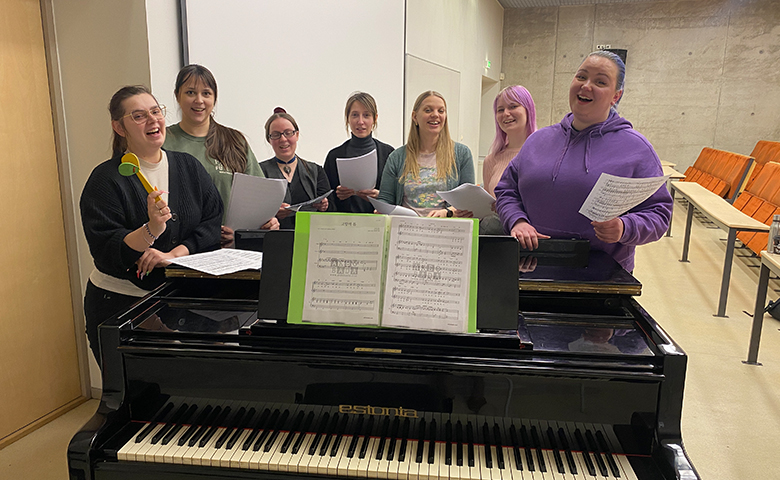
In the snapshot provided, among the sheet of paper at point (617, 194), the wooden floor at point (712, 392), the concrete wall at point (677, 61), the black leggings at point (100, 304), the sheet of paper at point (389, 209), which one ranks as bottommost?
the wooden floor at point (712, 392)

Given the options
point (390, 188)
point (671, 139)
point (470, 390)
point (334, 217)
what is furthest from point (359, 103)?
point (671, 139)

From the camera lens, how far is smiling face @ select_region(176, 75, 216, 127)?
2.47 metres

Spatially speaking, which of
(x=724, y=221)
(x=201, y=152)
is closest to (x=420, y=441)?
(x=201, y=152)

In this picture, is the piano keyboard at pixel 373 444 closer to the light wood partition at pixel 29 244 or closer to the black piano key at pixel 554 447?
the black piano key at pixel 554 447

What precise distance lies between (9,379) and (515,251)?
8.77ft

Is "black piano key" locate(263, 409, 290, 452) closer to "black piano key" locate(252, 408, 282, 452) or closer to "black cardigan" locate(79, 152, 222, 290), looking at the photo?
"black piano key" locate(252, 408, 282, 452)

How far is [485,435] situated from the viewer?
1.29m

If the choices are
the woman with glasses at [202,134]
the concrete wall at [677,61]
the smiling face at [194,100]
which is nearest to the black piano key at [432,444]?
the woman with glasses at [202,134]

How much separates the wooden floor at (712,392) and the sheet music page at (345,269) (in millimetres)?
1991

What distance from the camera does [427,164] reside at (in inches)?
116

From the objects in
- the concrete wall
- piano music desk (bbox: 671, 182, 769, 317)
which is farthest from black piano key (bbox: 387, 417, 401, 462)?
the concrete wall

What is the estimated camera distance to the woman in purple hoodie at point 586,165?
1972 mm

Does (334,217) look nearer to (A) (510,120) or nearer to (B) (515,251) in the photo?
(B) (515,251)

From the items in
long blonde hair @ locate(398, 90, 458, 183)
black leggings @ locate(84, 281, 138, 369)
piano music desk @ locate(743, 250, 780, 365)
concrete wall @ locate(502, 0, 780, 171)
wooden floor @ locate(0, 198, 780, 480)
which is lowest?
wooden floor @ locate(0, 198, 780, 480)
